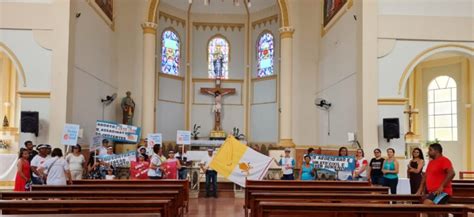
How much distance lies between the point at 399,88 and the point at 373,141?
1544 mm

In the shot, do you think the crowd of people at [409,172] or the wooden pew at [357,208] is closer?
the wooden pew at [357,208]

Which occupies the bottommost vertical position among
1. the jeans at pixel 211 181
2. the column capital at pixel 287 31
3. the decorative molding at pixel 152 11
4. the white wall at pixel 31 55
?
the jeans at pixel 211 181

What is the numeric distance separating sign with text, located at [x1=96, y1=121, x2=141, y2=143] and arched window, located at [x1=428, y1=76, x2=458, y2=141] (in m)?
11.0

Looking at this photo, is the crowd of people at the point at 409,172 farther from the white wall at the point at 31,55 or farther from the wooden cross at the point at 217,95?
the wooden cross at the point at 217,95

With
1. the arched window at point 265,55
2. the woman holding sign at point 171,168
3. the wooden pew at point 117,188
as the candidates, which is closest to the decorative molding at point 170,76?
the arched window at point 265,55

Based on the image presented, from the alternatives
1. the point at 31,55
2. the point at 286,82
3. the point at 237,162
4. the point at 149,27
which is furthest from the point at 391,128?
the point at 149,27

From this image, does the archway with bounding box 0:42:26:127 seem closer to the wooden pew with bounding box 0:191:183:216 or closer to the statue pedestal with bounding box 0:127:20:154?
the statue pedestal with bounding box 0:127:20:154

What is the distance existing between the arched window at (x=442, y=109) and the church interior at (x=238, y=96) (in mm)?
50

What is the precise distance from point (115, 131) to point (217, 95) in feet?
30.6

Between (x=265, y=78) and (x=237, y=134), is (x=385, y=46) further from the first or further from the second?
(x=237, y=134)

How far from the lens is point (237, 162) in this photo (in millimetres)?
9742

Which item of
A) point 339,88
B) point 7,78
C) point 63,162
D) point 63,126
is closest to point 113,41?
point 7,78

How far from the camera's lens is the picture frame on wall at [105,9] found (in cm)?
1434

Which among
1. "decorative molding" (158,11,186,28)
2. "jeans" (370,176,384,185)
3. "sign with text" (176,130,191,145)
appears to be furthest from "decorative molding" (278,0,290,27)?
"jeans" (370,176,384,185)
